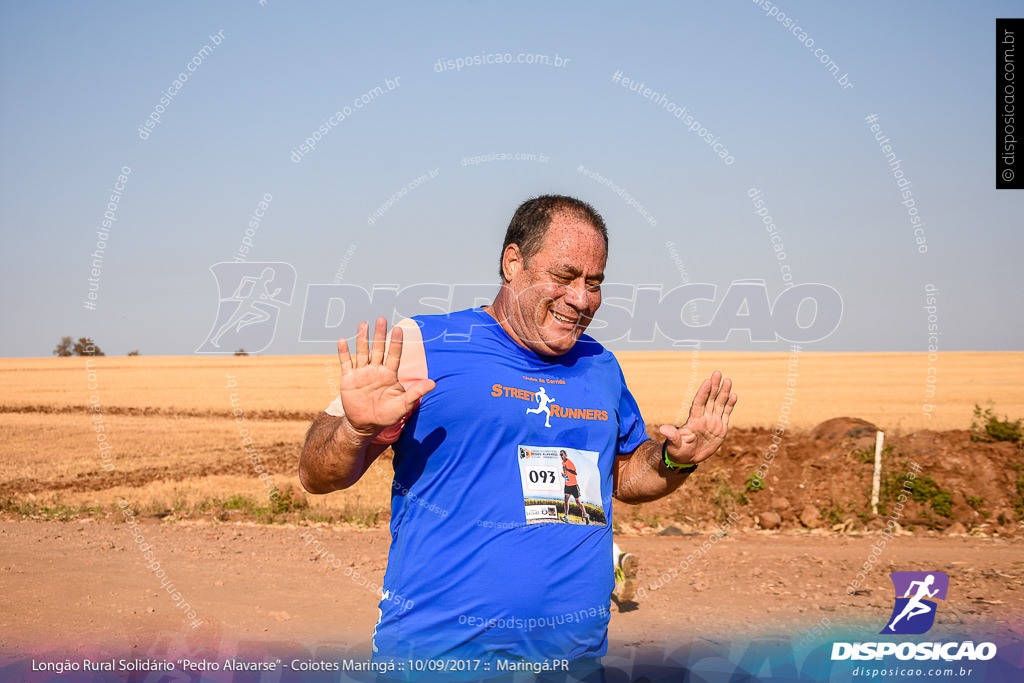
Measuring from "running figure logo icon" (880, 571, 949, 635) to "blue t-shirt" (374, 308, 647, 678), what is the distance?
4.97 metres

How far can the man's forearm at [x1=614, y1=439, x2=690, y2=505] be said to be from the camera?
11.1 feet

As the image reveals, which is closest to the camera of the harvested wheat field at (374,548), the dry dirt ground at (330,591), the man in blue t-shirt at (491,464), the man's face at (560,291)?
the man in blue t-shirt at (491,464)

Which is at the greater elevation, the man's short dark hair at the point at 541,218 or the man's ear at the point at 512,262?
the man's short dark hair at the point at 541,218

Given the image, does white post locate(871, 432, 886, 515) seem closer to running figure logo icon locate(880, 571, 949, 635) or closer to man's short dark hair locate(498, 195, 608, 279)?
running figure logo icon locate(880, 571, 949, 635)

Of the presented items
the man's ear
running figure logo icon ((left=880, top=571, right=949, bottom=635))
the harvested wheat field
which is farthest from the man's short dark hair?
running figure logo icon ((left=880, top=571, right=949, bottom=635))

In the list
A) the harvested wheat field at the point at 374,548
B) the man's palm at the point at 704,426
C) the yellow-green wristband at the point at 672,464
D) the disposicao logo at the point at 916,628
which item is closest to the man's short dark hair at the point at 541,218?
the man's palm at the point at 704,426

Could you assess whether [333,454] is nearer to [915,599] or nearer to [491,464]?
[491,464]

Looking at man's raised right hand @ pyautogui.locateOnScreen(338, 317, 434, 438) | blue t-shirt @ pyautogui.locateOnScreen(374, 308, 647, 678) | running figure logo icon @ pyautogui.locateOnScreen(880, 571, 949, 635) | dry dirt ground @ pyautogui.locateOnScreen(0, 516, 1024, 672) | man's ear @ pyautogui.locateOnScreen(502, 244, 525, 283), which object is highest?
man's ear @ pyautogui.locateOnScreen(502, 244, 525, 283)

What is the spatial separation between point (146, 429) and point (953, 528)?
2386 centimetres

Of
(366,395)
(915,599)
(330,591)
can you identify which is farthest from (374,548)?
(366,395)

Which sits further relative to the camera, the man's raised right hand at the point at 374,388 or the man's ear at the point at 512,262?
the man's ear at the point at 512,262

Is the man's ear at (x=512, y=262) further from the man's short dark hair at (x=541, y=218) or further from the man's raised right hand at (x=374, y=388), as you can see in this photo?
the man's raised right hand at (x=374, y=388)

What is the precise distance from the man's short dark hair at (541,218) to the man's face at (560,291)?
3 centimetres

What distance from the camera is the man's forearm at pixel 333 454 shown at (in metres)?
2.68
